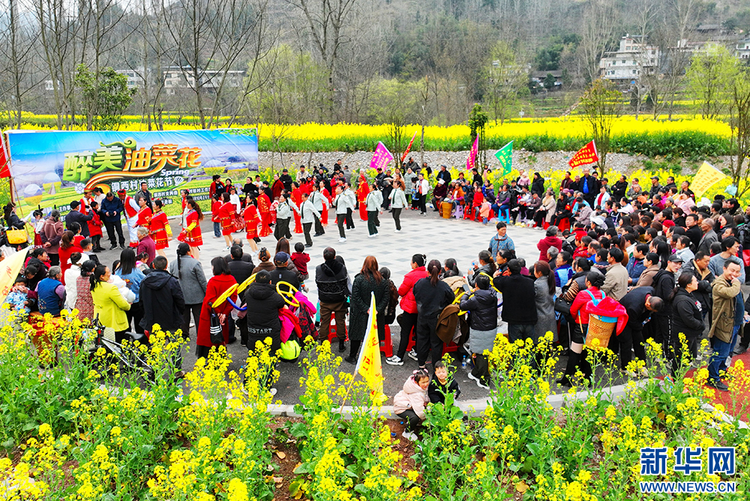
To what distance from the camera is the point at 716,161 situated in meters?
24.2

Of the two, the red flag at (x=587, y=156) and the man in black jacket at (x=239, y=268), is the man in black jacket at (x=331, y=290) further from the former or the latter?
the red flag at (x=587, y=156)

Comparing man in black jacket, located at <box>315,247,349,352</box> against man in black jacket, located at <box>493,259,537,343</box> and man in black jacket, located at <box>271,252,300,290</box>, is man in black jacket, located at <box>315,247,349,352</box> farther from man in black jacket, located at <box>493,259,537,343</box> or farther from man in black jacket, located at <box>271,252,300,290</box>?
man in black jacket, located at <box>493,259,537,343</box>

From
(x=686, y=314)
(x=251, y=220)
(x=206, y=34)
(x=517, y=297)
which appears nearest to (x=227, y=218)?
(x=251, y=220)

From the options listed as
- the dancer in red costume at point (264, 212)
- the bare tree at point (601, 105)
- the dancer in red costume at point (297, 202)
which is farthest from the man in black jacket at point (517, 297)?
the bare tree at point (601, 105)

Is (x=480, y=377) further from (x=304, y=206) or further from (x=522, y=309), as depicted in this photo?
(x=304, y=206)

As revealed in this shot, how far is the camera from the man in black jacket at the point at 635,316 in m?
6.76

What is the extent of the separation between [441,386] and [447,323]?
42.5 inches

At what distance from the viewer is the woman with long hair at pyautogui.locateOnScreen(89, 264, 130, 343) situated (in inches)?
267

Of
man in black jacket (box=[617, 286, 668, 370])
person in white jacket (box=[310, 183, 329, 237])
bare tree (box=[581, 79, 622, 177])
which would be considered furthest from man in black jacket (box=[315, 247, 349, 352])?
bare tree (box=[581, 79, 622, 177])

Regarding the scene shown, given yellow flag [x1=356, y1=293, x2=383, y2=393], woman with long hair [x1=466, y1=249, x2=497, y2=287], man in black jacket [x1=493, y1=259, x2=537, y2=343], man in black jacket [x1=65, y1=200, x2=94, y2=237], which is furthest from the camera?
man in black jacket [x1=65, y1=200, x2=94, y2=237]

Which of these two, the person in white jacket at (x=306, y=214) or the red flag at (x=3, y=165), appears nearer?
the person in white jacket at (x=306, y=214)

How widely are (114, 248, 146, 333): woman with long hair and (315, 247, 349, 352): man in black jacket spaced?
2.45 m

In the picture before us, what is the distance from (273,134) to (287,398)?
20.9m

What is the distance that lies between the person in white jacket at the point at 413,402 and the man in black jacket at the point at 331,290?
225 centimetres
